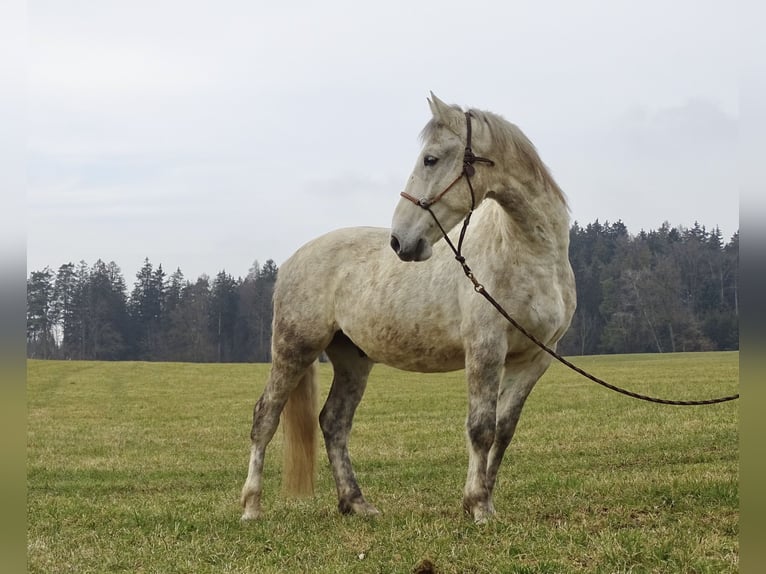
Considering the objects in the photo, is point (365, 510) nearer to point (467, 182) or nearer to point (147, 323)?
point (467, 182)

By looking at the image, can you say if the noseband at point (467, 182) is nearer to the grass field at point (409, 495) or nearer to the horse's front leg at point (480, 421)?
the horse's front leg at point (480, 421)

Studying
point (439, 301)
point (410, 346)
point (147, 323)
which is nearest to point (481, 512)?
point (410, 346)

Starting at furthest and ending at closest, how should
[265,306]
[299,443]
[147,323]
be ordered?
[147,323], [265,306], [299,443]

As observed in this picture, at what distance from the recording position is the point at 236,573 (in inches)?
189

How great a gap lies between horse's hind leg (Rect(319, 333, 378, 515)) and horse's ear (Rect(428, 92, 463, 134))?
263 cm

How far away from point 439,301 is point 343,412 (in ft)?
5.98

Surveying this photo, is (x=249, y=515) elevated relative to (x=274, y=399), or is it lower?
lower

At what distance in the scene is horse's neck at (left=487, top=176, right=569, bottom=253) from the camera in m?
5.88

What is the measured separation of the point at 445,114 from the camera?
18.9 ft

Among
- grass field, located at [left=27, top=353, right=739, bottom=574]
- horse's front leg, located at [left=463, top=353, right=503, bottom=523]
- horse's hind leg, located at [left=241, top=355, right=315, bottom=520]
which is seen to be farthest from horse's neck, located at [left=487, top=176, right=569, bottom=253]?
horse's hind leg, located at [left=241, top=355, right=315, bottom=520]
